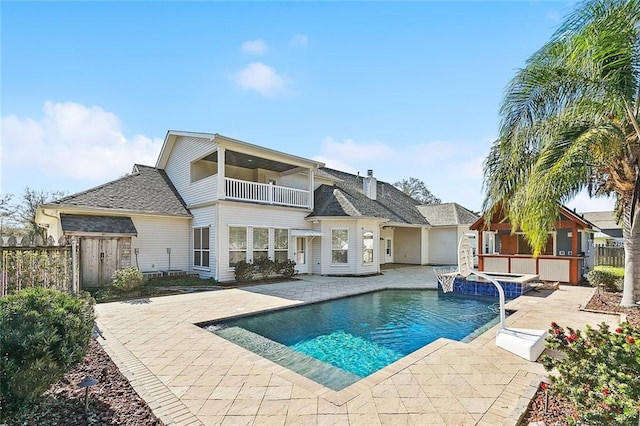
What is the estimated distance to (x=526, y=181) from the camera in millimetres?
7504

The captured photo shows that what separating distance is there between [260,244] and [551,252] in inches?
574

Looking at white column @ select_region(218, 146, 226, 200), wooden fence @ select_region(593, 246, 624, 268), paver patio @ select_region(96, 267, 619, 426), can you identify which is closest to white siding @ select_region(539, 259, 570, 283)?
paver patio @ select_region(96, 267, 619, 426)

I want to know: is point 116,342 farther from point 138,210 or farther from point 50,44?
point 138,210

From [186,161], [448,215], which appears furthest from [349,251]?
[448,215]

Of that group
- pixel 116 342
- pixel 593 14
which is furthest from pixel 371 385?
pixel 593 14

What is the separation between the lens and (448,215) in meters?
23.4

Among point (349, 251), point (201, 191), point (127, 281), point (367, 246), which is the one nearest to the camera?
point (127, 281)

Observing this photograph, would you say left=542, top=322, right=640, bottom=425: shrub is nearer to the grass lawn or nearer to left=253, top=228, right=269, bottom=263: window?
the grass lawn

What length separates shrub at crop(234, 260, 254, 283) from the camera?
13.8 meters

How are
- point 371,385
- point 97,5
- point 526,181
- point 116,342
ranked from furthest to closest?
point 526,181 → point 97,5 → point 116,342 → point 371,385

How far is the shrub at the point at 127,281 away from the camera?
11.0 meters

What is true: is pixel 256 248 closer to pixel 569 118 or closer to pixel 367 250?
pixel 367 250

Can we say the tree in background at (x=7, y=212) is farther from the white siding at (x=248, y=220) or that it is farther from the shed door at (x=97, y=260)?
the white siding at (x=248, y=220)

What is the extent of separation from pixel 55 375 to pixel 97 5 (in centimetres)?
730
